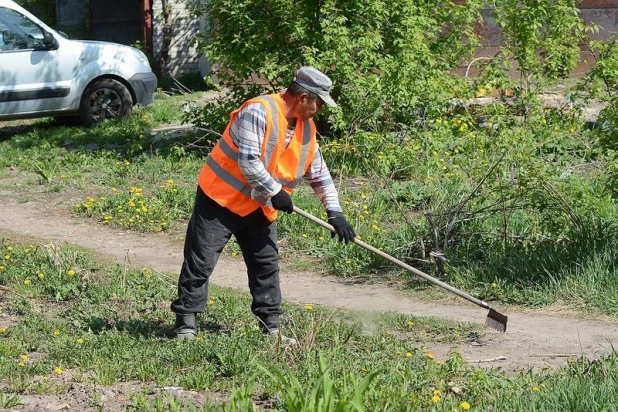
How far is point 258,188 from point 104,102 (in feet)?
28.9

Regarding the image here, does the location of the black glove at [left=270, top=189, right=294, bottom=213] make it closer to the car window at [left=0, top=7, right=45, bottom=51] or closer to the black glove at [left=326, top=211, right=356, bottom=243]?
the black glove at [left=326, top=211, right=356, bottom=243]

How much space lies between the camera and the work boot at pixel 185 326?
6.19 meters

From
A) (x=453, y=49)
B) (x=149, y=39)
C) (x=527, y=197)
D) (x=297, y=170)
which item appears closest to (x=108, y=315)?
(x=297, y=170)

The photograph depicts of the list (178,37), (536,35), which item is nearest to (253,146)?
(536,35)

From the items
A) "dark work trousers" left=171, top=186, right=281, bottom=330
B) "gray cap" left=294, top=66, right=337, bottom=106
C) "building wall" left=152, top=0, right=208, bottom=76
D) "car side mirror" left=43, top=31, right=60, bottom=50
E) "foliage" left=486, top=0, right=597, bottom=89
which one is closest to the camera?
"gray cap" left=294, top=66, right=337, bottom=106

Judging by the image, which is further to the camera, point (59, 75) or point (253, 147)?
point (59, 75)

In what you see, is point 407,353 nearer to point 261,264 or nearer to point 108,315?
point 261,264

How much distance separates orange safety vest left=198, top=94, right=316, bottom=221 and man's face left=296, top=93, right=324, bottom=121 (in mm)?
81

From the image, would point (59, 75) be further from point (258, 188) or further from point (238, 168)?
point (258, 188)

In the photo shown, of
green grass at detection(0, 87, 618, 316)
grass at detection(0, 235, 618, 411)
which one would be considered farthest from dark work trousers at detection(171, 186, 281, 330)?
green grass at detection(0, 87, 618, 316)

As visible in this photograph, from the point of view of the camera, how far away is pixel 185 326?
620 cm

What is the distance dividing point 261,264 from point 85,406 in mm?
1627

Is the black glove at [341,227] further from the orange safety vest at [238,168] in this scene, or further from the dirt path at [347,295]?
the dirt path at [347,295]

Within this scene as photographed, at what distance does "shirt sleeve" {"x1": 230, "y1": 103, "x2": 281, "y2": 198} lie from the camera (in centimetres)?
582
